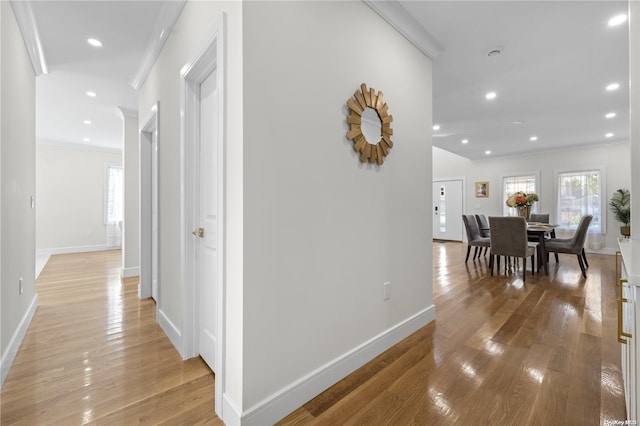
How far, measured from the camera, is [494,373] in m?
1.83

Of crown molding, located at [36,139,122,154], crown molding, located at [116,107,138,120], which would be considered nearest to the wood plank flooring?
crown molding, located at [116,107,138,120]

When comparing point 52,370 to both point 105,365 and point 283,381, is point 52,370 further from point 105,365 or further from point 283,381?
point 283,381

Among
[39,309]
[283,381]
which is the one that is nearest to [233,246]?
[283,381]

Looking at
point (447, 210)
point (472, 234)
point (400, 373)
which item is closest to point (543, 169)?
point (447, 210)

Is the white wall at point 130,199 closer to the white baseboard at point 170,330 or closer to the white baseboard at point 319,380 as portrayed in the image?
the white baseboard at point 170,330

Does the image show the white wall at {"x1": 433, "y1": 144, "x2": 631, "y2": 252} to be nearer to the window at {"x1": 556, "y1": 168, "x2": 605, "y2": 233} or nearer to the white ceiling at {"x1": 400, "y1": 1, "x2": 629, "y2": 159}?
the window at {"x1": 556, "y1": 168, "x2": 605, "y2": 233}

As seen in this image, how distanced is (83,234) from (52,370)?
6.67 m

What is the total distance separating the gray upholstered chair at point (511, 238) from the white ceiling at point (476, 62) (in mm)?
1779

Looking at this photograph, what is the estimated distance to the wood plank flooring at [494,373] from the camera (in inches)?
57.9

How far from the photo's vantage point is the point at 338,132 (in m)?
1.81

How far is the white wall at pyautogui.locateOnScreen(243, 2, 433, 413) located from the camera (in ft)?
4.55

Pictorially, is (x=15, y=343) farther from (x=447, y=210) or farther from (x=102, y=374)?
(x=447, y=210)

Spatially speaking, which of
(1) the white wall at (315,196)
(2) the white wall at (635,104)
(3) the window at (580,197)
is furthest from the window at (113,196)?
(3) the window at (580,197)

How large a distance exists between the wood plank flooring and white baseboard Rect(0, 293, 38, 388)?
6.22 feet
